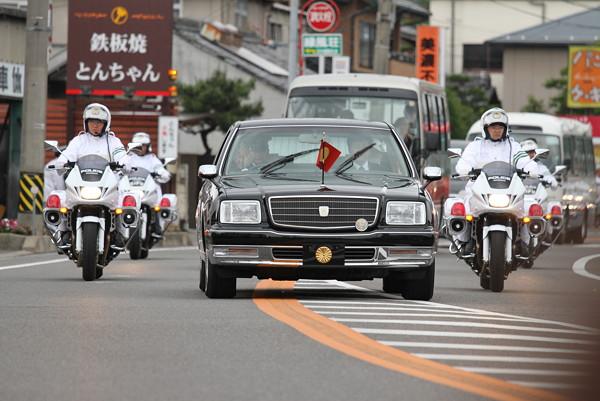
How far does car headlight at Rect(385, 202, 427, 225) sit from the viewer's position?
14117 mm

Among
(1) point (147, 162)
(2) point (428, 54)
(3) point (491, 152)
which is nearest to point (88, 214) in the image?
(3) point (491, 152)

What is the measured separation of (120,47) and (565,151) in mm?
10842

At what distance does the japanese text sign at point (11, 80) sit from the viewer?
36.7 m

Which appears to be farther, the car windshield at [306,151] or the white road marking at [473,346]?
the car windshield at [306,151]

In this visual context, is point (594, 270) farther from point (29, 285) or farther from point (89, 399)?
point (89, 399)

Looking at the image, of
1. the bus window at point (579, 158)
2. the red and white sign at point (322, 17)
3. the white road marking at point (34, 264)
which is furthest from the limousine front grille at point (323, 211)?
the red and white sign at point (322, 17)

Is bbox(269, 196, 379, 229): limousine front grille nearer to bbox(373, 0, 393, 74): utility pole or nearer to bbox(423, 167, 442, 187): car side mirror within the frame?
bbox(423, 167, 442, 187): car side mirror

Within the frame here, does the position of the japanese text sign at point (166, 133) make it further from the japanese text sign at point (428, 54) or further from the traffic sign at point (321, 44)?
the japanese text sign at point (428, 54)

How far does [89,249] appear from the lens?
57.1 feet

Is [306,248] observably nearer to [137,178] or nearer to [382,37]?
[137,178]

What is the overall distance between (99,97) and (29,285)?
28.1 meters

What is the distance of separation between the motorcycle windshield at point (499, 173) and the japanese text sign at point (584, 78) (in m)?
58.9

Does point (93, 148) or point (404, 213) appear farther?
point (93, 148)

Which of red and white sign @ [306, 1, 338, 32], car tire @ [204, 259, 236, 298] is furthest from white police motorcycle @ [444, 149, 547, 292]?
red and white sign @ [306, 1, 338, 32]
